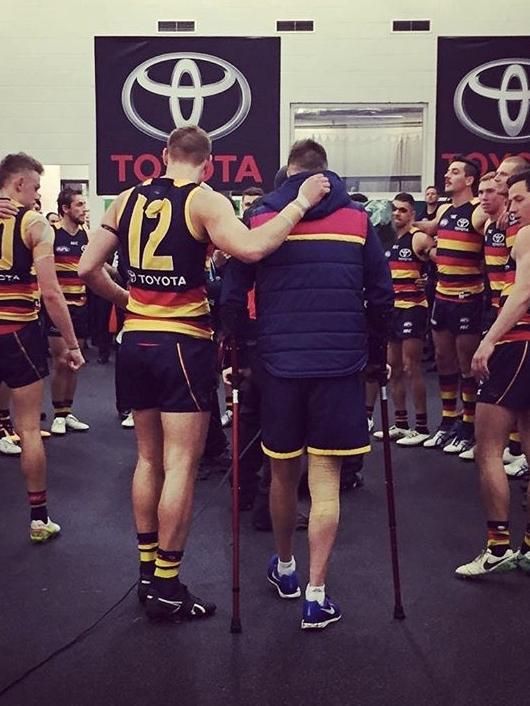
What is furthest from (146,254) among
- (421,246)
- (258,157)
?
(258,157)

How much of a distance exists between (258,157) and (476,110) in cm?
249

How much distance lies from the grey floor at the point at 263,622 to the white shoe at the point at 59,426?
1.36 m

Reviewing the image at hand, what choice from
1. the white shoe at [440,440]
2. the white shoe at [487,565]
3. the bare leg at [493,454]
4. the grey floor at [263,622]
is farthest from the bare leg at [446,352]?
the white shoe at [487,565]

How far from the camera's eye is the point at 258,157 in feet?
30.0

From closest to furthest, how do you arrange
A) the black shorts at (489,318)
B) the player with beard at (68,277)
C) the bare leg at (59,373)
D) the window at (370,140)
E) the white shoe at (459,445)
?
the black shorts at (489,318) → the white shoe at (459,445) → the bare leg at (59,373) → the player with beard at (68,277) → the window at (370,140)

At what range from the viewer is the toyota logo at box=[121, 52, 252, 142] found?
9016 millimetres

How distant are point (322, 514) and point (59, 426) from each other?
129 inches

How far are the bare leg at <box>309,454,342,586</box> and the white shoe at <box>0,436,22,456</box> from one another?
2852 mm

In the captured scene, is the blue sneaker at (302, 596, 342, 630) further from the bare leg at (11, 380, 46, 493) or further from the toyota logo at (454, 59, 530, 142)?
the toyota logo at (454, 59, 530, 142)

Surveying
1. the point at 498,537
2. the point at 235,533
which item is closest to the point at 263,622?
the point at 235,533

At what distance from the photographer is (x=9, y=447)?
16.2 feet

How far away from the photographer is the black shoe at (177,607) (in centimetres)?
260

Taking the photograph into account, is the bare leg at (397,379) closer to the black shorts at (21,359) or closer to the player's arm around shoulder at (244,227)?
the black shorts at (21,359)

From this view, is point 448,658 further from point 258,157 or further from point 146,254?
point 258,157
